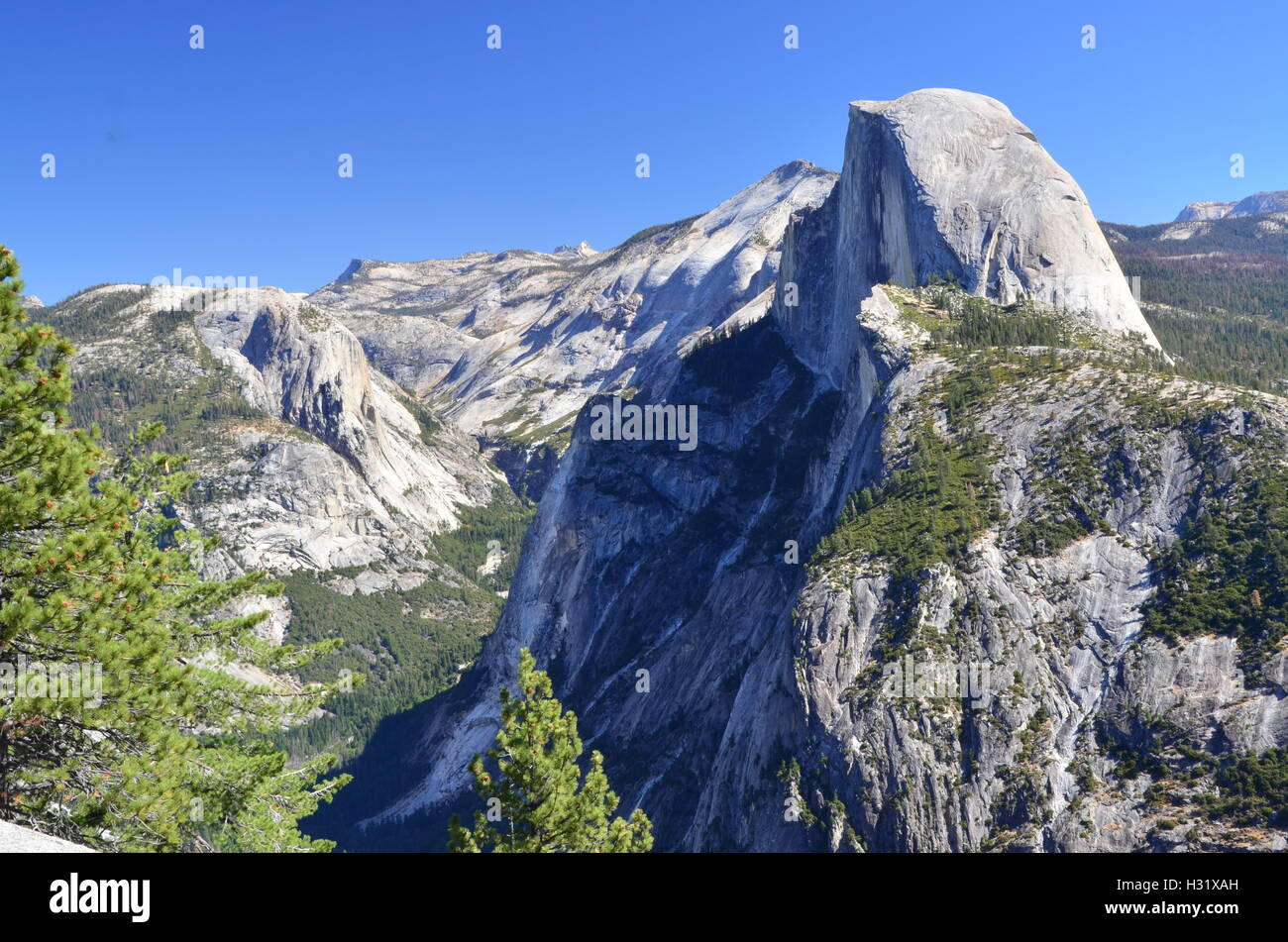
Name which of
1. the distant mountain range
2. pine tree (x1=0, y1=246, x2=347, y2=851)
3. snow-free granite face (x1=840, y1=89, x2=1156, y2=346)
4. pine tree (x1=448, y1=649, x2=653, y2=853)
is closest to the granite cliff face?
the distant mountain range

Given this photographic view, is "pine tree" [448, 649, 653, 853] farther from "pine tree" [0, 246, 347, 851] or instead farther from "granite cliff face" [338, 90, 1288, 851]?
"granite cliff face" [338, 90, 1288, 851]

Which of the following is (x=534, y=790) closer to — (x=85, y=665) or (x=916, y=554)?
(x=85, y=665)

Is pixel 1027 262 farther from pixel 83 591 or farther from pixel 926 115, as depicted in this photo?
pixel 83 591

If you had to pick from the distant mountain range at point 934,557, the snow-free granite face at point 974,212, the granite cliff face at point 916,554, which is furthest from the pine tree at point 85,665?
the snow-free granite face at point 974,212

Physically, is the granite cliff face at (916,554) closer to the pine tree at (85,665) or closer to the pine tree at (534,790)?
the pine tree at (534,790)
